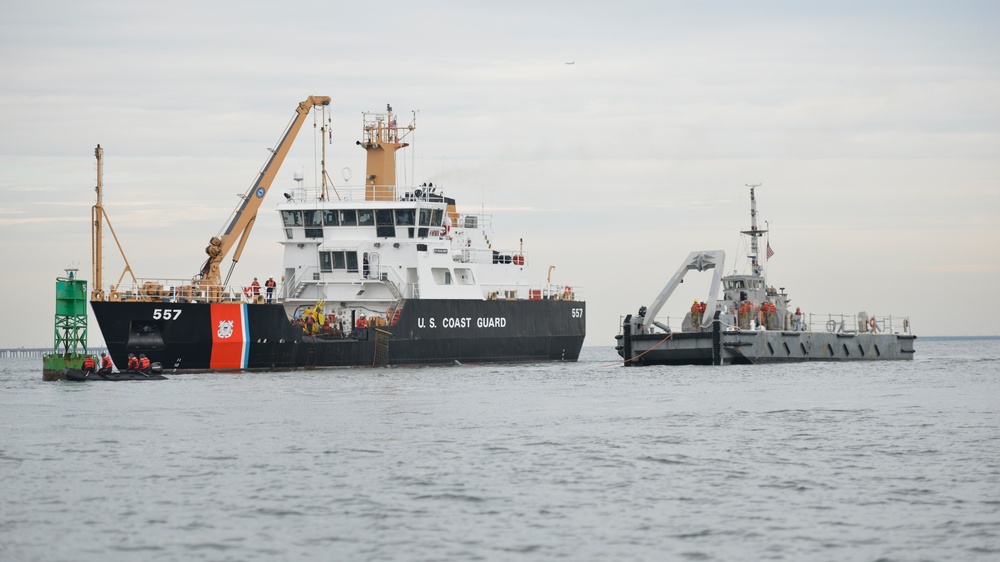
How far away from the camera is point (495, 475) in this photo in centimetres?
2280

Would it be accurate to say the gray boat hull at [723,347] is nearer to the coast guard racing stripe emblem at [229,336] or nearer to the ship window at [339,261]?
the ship window at [339,261]

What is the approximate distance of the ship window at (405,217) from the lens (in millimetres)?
55312

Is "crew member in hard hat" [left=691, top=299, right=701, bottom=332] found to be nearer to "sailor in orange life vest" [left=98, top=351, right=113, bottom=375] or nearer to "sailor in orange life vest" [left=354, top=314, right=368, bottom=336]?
"sailor in orange life vest" [left=354, top=314, right=368, bottom=336]

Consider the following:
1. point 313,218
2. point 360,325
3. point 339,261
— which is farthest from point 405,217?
point 360,325

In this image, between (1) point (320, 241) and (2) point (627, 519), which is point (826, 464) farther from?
(1) point (320, 241)

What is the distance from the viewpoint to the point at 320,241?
55500mm

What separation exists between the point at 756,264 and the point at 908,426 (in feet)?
101

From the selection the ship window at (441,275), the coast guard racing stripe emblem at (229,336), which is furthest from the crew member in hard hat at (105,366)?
the ship window at (441,275)

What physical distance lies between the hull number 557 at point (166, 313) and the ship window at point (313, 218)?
36.3ft

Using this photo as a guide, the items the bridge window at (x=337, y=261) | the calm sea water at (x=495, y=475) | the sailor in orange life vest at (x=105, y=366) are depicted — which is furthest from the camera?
the bridge window at (x=337, y=261)

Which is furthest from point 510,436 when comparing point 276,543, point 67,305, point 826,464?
point 67,305

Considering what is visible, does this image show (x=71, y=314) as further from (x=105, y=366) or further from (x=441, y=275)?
(x=441, y=275)

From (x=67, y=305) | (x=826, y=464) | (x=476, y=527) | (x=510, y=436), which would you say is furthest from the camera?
(x=67, y=305)

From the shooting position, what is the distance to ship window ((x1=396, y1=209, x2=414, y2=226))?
5531 centimetres
